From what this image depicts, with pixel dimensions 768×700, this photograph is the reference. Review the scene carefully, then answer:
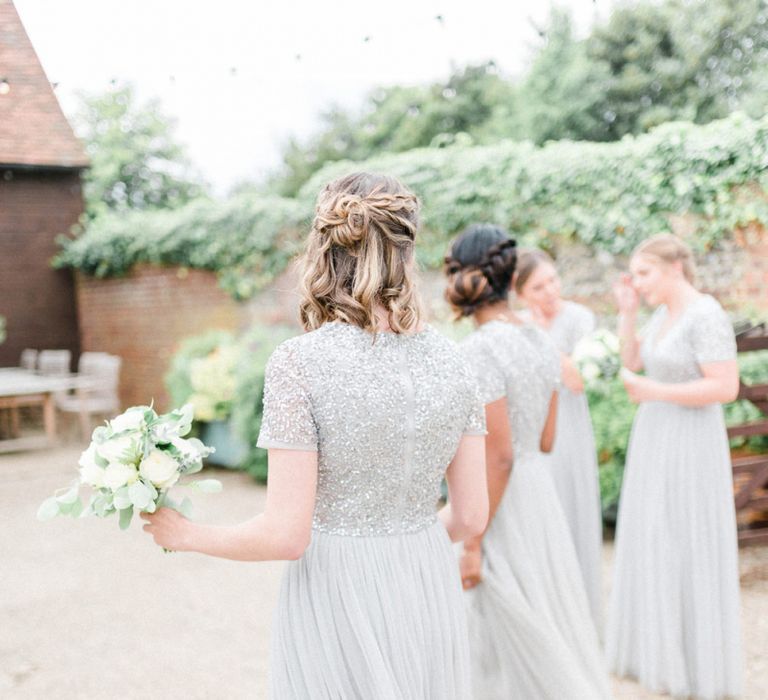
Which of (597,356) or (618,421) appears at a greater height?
(597,356)

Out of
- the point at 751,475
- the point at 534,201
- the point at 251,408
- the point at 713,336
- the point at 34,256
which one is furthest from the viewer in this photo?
the point at 534,201

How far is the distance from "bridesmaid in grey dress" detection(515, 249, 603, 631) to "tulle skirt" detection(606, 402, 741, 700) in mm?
214

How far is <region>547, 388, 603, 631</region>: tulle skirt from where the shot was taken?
3498 mm

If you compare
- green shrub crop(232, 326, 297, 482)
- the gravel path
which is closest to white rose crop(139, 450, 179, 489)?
the gravel path

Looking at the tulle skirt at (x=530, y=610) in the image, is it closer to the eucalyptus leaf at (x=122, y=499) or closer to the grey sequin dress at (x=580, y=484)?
the grey sequin dress at (x=580, y=484)

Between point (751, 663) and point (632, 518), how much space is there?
2.82ft

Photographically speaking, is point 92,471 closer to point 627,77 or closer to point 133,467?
point 133,467

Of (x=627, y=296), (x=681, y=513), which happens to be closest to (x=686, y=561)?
(x=681, y=513)

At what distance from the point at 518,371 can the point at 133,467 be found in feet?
4.25

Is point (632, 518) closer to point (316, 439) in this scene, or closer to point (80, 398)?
point (316, 439)

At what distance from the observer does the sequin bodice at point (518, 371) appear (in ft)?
7.83

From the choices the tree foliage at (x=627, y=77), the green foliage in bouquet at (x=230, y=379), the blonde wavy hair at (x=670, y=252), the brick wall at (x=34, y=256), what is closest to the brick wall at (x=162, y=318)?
the green foliage in bouquet at (x=230, y=379)

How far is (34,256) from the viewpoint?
8.92 ft

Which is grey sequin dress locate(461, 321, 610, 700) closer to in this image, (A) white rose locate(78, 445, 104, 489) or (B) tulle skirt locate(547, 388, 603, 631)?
(B) tulle skirt locate(547, 388, 603, 631)
